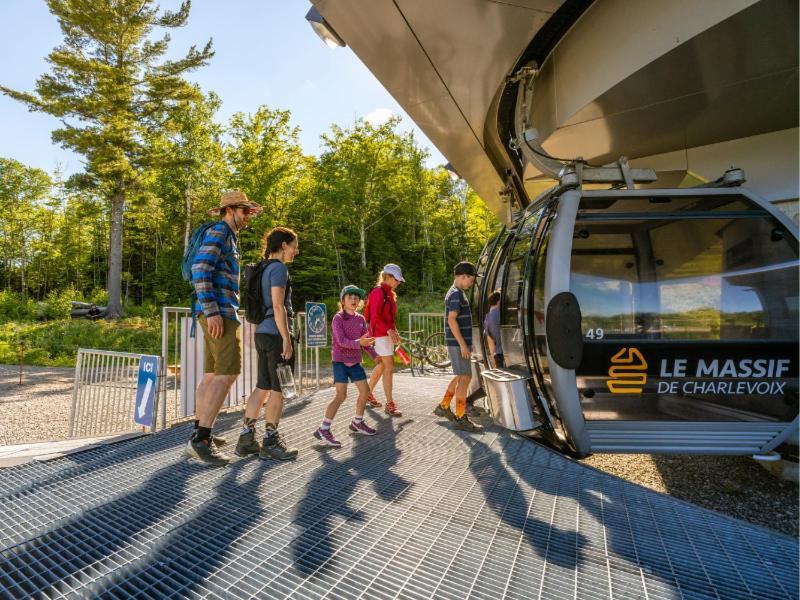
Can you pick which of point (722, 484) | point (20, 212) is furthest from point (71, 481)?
point (20, 212)

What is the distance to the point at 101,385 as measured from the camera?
17.7 ft

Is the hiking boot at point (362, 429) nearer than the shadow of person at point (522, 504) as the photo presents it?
No

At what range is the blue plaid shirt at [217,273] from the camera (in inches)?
127

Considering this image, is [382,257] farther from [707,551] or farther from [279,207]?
[707,551]

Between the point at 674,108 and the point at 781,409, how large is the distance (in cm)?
333

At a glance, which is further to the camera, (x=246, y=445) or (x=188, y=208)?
(x=188, y=208)

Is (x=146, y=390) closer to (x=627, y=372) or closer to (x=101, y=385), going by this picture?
(x=101, y=385)

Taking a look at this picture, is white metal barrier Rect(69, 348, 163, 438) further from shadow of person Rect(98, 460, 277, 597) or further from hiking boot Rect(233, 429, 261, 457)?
shadow of person Rect(98, 460, 277, 597)

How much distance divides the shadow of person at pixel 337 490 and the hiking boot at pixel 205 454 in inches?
29.8

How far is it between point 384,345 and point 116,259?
2255 centimetres

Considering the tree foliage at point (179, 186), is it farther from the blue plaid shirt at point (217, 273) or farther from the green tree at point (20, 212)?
the blue plaid shirt at point (217, 273)

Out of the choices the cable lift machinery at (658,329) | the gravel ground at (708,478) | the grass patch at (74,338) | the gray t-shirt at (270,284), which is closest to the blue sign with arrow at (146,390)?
the gray t-shirt at (270,284)

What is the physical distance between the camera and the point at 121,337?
17.9 metres

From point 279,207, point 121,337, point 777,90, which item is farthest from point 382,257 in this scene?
point 777,90
